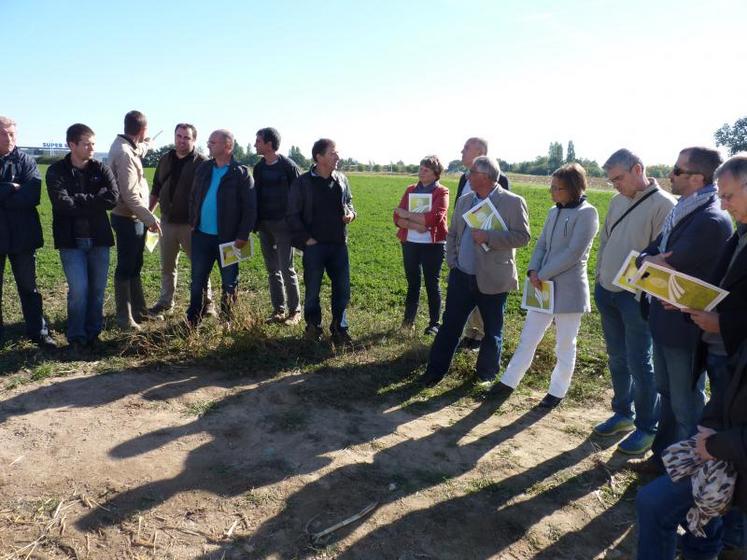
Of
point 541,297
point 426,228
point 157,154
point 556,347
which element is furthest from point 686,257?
point 157,154

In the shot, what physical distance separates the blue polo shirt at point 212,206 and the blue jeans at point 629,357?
13.5 ft

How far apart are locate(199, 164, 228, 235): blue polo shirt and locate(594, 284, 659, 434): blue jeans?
162 inches

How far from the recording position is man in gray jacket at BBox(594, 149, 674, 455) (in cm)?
407

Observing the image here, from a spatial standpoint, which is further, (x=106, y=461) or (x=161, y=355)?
(x=161, y=355)

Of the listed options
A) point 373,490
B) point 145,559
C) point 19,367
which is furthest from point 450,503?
point 19,367

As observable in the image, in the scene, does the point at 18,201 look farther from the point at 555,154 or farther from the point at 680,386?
the point at 555,154

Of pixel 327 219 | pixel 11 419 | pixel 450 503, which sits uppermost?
pixel 327 219

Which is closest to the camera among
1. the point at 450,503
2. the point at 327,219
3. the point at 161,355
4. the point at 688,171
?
the point at 688,171

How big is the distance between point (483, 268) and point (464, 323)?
588mm

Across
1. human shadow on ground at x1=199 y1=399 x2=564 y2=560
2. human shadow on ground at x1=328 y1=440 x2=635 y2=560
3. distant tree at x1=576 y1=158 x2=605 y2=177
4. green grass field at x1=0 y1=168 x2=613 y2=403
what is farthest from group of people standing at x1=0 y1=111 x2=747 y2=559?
distant tree at x1=576 y1=158 x2=605 y2=177

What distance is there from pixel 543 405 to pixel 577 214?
1731mm

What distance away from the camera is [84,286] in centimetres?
581

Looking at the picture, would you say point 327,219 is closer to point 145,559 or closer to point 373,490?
point 373,490

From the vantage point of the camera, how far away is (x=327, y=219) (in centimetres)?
612
